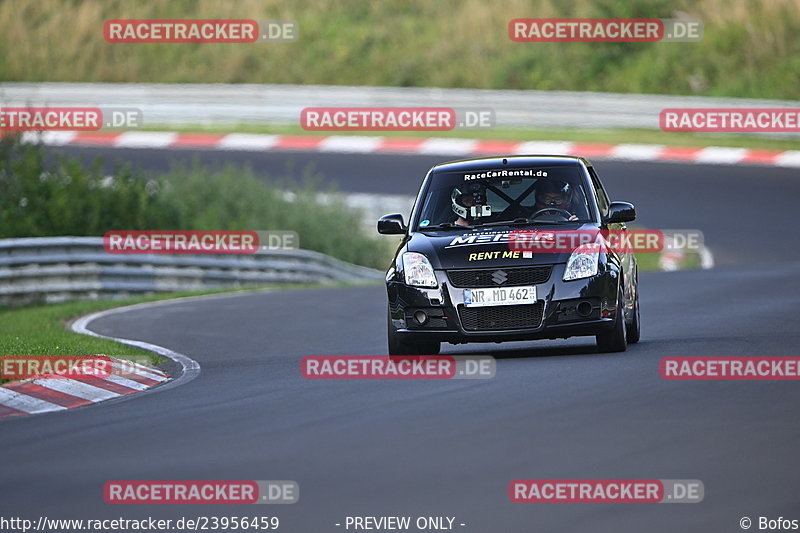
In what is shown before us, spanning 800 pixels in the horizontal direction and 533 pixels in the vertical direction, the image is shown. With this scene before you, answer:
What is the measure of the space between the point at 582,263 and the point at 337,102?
26070 mm

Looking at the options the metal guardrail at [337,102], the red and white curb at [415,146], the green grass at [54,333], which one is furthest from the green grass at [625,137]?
the green grass at [54,333]

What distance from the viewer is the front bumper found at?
12.2 meters

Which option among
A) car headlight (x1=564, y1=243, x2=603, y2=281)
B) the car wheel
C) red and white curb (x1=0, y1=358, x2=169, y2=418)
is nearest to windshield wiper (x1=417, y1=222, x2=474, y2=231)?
car headlight (x1=564, y1=243, x2=603, y2=281)

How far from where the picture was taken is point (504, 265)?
12.2m

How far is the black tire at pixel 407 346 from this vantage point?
12.8 metres

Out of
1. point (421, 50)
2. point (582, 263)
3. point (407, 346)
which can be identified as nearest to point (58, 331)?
point (407, 346)

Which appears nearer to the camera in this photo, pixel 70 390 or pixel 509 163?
pixel 70 390

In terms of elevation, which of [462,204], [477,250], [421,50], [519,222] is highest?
[421,50]

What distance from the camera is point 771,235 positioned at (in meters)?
29.0

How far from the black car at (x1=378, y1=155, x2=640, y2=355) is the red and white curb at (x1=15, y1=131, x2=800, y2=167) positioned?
20.2 m

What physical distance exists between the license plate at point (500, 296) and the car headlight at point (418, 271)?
298 mm

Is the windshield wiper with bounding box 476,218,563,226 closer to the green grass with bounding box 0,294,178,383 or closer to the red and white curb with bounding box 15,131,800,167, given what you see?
the green grass with bounding box 0,294,178,383

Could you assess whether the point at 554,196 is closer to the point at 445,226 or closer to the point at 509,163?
the point at 509,163

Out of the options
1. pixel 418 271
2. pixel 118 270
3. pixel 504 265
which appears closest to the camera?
pixel 504 265
